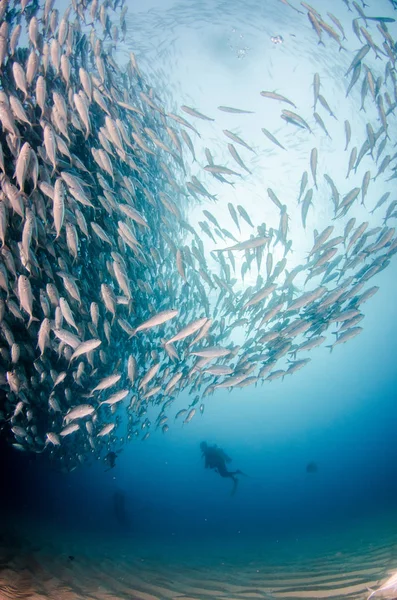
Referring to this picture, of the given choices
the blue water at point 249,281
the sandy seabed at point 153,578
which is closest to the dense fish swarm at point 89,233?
the sandy seabed at point 153,578

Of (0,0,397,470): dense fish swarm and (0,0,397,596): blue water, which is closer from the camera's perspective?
(0,0,397,470): dense fish swarm

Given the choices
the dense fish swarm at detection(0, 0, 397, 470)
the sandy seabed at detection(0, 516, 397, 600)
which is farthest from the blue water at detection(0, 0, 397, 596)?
the dense fish swarm at detection(0, 0, 397, 470)

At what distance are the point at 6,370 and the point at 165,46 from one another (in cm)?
1140

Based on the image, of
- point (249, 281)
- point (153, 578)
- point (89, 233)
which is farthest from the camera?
point (249, 281)

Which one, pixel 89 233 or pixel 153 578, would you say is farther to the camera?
pixel 153 578

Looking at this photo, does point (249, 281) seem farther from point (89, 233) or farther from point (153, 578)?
point (153, 578)

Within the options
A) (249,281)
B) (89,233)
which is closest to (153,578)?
(89,233)

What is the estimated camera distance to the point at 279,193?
1555 centimetres

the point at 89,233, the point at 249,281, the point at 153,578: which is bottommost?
the point at 153,578

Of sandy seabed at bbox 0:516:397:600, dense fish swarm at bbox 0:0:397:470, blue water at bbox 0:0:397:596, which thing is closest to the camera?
dense fish swarm at bbox 0:0:397:470

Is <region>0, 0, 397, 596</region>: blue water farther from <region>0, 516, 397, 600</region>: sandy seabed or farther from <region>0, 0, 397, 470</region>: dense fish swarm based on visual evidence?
<region>0, 0, 397, 470</region>: dense fish swarm

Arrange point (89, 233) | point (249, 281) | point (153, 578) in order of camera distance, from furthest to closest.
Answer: point (249, 281), point (153, 578), point (89, 233)

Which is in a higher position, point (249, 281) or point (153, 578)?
point (249, 281)

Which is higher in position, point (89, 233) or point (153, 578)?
point (89, 233)
